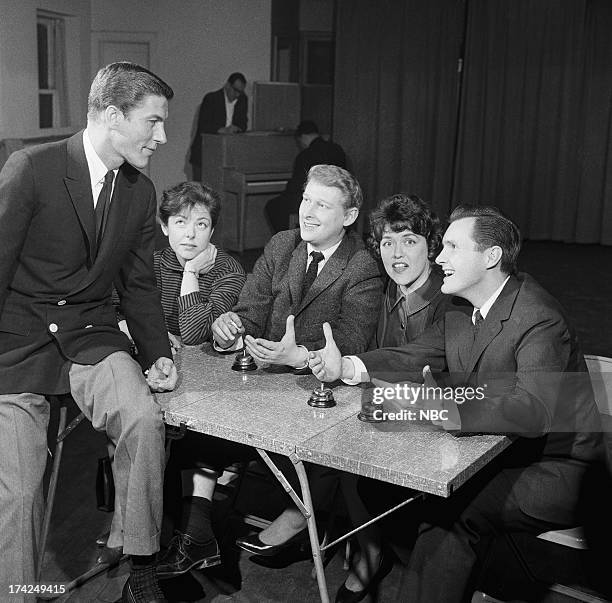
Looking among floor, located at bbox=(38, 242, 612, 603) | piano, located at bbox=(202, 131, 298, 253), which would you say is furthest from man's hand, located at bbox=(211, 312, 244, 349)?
piano, located at bbox=(202, 131, 298, 253)

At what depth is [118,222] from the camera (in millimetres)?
2746

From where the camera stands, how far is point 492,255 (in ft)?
8.52

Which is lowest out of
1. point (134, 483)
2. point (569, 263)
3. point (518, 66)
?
point (569, 263)

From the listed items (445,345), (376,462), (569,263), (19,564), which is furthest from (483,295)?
(569,263)

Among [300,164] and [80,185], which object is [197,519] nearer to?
[80,185]

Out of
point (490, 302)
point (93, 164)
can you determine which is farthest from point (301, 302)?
point (93, 164)

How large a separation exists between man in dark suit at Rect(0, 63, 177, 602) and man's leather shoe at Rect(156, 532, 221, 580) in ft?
0.65

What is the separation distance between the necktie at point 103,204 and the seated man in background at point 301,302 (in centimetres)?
57

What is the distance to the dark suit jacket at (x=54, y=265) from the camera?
100 inches

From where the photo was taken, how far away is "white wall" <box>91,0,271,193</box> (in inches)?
400

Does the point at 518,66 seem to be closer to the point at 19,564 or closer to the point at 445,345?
the point at 445,345

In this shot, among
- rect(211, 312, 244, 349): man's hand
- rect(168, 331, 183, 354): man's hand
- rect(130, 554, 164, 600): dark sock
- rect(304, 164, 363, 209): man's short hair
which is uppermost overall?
rect(304, 164, 363, 209): man's short hair

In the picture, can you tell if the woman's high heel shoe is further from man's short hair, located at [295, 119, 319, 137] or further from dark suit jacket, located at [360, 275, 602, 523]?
man's short hair, located at [295, 119, 319, 137]

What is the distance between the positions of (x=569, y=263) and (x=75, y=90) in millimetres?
5928
